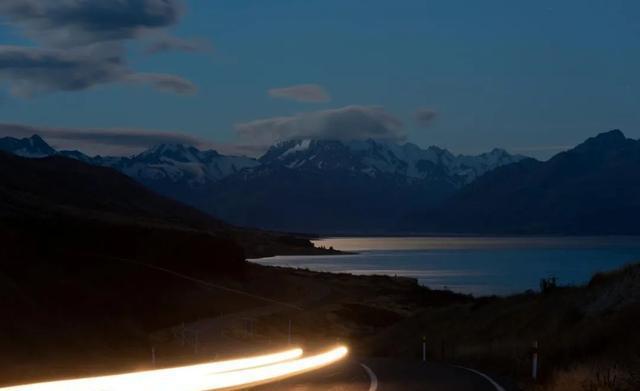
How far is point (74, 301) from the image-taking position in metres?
73.8

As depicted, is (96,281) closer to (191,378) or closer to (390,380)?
(390,380)

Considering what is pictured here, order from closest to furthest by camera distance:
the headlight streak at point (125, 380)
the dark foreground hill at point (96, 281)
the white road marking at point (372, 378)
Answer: the headlight streak at point (125, 380)
the white road marking at point (372, 378)
the dark foreground hill at point (96, 281)

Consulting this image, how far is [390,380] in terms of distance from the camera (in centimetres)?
2281

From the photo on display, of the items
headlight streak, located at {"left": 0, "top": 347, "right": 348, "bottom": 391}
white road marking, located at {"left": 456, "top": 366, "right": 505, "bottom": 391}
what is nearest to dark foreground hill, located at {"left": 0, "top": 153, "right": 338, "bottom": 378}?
white road marking, located at {"left": 456, "top": 366, "right": 505, "bottom": 391}

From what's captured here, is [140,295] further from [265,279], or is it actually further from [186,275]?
[265,279]

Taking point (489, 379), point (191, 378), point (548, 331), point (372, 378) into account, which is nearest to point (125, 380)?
point (191, 378)

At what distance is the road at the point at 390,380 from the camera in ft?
67.1

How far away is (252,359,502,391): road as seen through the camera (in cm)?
2045

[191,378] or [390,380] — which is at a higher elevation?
[191,378]

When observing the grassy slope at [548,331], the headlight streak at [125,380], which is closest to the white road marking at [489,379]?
the grassy slope at [548,331]

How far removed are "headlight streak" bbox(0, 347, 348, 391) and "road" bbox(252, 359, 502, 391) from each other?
107 centimetres

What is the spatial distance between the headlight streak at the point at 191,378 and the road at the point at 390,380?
1067 millimetres

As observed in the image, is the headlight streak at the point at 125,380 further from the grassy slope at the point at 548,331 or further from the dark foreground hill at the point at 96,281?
the dark foreground hill at the point at 96,281

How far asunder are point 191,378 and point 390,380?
390 inches
